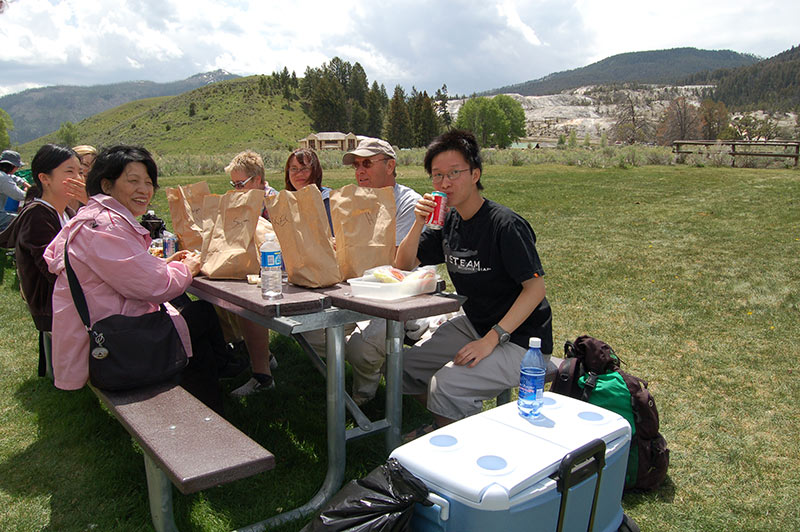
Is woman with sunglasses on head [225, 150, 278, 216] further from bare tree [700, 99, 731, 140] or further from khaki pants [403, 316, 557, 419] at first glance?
bare tree [700, 99, 731, 140]

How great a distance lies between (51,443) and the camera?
3.19m

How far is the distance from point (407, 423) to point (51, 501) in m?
1.90

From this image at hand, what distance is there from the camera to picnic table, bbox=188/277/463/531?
229 cm

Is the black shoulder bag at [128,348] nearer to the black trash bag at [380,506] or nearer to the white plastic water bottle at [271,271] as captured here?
the white plastic water bottle at [271,271]

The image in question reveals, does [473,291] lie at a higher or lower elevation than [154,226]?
lower

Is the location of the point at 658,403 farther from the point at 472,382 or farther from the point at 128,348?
the point at 128,348

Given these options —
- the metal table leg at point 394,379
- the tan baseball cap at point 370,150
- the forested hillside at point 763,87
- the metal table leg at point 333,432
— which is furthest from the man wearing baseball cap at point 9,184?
the forested hillside at point 763,87

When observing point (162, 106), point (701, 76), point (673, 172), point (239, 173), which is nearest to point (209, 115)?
point (162, 106)

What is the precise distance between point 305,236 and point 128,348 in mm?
925

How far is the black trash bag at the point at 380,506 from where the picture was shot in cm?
162

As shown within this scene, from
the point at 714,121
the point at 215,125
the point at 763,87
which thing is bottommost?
the point at 714,121

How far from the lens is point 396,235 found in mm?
3439

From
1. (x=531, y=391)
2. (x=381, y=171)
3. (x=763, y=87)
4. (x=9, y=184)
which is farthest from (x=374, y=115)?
(x=763, y=87)

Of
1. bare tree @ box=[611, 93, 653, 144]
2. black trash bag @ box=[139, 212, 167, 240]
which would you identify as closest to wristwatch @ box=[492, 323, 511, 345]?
black trash bag @ box=[139, 212, 167, 240]
